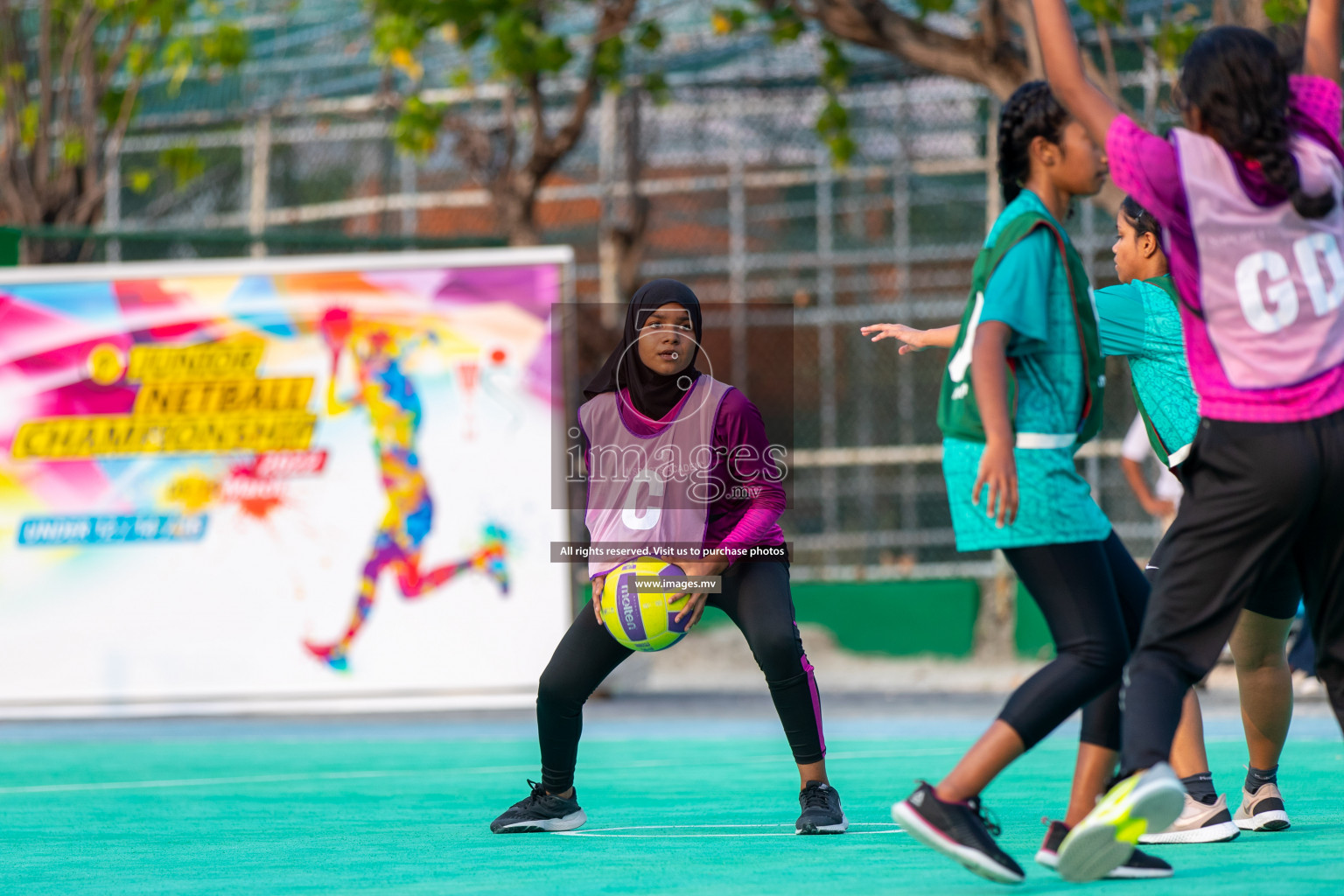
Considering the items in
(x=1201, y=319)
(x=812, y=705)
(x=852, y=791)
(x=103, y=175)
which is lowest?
(x=852, y=791)

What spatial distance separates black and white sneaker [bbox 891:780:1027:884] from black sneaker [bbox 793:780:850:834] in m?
1.26

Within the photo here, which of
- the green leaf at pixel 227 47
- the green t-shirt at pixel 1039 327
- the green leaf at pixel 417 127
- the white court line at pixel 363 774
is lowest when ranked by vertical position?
the white court line at pixel 363 774

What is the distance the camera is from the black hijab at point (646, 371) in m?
5.68

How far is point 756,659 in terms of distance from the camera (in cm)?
550

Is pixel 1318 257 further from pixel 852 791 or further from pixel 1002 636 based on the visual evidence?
pixel 1002 636

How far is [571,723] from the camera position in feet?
18.8

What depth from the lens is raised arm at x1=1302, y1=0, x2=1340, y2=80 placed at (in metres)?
4.35

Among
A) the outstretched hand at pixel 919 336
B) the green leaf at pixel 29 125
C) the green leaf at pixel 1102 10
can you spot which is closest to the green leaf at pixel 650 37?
the green leaf at pixel 1102 10

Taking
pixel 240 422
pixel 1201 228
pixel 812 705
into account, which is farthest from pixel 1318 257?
pixel 240 422

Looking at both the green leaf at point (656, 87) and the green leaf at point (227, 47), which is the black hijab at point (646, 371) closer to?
the green leaf at point (656, 87)

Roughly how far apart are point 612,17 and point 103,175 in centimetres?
511

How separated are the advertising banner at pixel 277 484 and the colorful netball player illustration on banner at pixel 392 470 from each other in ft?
0.04

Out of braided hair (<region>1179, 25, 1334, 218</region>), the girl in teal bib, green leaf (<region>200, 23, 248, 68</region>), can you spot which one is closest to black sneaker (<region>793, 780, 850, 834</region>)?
the girl in teal bib

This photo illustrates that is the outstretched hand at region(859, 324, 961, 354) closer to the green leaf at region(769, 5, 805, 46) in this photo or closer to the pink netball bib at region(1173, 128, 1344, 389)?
the pink netball bib at region(1173, 128, 1344, 389)
